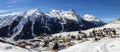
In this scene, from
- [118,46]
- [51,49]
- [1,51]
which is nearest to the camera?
[1,51]

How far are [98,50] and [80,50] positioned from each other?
2.44m

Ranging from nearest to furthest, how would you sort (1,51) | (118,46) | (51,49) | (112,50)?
1. (1,51)
2. (112,50)
3. (118,46)
4. (51,49)

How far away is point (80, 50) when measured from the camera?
36875mm

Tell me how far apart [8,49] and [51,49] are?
12563mm

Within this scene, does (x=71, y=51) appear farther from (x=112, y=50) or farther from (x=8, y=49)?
(x=8, y=49)

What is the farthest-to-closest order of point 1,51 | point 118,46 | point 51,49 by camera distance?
1. point 51,49
2. point 118,46
3. point 1,51

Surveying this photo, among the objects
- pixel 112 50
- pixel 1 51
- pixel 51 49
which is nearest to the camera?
pixel 1 51

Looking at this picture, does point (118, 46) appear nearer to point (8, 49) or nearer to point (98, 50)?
point (98, 50)

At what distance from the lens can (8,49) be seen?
29203 millimetres

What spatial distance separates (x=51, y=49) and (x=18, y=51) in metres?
12.4

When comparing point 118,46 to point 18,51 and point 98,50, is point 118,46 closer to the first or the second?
point 98,50

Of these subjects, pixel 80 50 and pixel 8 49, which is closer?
pixel 8 49

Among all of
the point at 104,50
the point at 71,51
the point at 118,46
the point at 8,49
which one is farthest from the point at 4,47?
the point at 118,46

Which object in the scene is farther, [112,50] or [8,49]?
[112,50]
